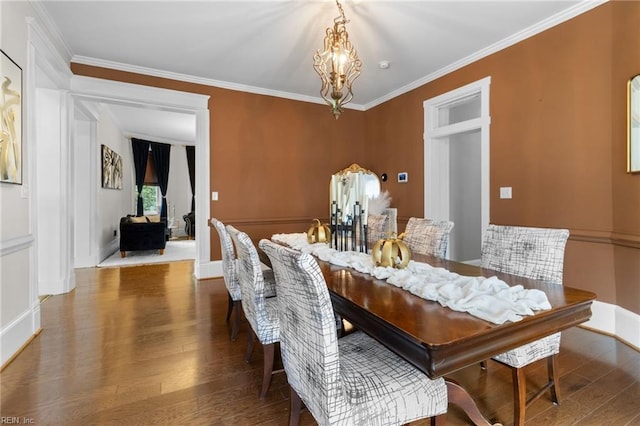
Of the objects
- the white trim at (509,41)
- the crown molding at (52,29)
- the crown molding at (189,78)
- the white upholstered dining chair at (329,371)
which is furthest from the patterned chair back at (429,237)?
the crown molding at (52,29)

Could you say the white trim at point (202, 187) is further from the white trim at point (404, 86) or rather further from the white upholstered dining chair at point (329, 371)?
the white upholstered dining chair at point (329, 371)

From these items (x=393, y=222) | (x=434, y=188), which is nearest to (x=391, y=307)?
(x=434, y=188)

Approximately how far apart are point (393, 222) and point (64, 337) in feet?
13.5

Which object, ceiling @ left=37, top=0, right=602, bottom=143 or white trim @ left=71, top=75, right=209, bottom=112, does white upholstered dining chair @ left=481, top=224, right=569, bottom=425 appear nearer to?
ceiling @ left=37, top=0, right=602, bottom=143

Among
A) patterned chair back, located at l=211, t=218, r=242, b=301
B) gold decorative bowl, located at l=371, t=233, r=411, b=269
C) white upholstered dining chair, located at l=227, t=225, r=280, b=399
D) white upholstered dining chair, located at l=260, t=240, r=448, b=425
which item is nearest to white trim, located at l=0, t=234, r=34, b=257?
patterned chair back, located at l=211, t=218, r=242, b=301

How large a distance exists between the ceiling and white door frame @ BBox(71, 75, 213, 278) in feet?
0.80

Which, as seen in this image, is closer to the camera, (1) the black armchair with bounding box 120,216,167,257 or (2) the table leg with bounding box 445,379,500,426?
(2) the table leg with bounding box 445,379,500,426

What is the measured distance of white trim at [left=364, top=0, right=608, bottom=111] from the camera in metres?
2.68

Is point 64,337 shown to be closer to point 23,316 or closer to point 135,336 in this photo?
point 23,316

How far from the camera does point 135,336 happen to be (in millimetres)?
2543

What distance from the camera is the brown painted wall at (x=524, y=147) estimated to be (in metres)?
2.50

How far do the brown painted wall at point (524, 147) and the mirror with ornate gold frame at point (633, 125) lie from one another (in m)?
0.08

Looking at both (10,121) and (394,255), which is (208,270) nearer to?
(10,121)

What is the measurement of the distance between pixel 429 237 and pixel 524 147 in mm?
1683
